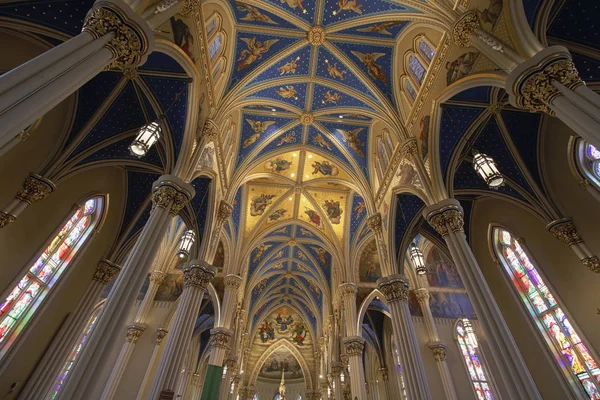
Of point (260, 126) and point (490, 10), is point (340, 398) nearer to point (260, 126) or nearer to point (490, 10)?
point (260, 126)

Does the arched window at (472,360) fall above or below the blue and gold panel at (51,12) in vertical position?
below

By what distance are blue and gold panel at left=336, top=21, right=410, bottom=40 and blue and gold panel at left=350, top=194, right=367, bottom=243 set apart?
801 cm

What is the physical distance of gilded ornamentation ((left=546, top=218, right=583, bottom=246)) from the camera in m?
8.51

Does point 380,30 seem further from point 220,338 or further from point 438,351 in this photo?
point 220,338

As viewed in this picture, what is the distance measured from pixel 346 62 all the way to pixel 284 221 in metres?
9.50

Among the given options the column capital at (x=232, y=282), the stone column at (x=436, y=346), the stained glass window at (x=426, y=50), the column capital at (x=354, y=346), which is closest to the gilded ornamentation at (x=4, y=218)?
the column capital at (x=232, y=282)

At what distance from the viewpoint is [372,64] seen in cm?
1098

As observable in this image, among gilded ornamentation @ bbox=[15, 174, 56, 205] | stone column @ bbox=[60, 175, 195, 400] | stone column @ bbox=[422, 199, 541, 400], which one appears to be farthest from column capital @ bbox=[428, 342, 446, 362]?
gilded ornamentation @ bbox=[15, 174, 56, 205]

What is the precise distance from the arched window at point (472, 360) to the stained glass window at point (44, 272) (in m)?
14.6

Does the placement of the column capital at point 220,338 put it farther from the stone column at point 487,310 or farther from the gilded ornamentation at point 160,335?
the stone column at point 487,310

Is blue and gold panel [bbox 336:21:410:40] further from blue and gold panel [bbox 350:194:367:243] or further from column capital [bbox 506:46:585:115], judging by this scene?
blue and gold panel [bbox 350:194:367:243]

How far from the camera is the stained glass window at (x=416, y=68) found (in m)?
9.65

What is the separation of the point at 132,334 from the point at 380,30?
15.0 metres

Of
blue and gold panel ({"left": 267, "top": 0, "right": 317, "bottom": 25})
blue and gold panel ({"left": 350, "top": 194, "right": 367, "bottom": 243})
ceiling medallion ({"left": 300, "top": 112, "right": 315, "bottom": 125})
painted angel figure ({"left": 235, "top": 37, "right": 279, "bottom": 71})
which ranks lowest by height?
blue and gold panel ({"left": 350, "top": 194, "right": 367, "bottom": 243})
